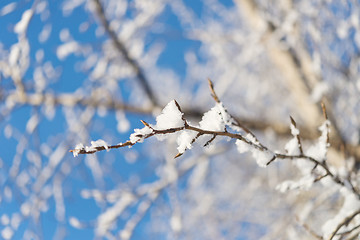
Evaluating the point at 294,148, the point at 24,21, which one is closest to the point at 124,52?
the point at 24,21

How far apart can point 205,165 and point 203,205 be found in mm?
1185

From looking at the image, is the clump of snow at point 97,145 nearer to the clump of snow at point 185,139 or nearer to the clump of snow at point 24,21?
the clump of snow at point 185,139

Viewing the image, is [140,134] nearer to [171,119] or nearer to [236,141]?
[171,119]

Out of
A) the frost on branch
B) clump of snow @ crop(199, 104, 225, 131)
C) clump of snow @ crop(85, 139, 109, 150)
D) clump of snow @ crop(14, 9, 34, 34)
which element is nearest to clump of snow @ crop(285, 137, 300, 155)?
the frost on branch

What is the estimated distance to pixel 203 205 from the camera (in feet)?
14.0

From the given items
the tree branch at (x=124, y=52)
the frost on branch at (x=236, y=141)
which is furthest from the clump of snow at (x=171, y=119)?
the tree branch at (x=124, y=52)

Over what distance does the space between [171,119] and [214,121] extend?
0.38 ft

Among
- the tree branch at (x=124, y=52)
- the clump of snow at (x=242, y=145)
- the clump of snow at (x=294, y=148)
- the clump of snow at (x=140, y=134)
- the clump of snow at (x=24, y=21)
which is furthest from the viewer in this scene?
the tree branch at (x=124, y=52)

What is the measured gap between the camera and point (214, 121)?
2.48ft

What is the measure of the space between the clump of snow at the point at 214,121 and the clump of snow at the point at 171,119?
0.29ft

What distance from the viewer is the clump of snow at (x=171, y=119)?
27.3 inches

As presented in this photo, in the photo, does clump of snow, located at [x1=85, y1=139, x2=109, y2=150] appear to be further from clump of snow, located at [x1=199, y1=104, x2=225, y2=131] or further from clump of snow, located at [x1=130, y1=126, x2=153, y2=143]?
clump of snow, located at [x1=199, y1=104, x2=225, y2=131]

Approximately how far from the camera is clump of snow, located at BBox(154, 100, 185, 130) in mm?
692

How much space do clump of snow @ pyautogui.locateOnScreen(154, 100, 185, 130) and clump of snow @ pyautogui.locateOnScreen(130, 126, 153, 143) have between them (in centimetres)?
3
